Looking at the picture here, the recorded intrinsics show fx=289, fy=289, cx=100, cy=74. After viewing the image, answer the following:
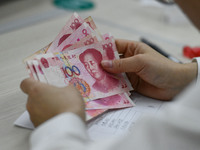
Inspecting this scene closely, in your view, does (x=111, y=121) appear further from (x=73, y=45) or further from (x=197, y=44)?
(x=197, y=44)

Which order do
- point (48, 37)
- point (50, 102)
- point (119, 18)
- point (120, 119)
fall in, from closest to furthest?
point (50, 102) < point (120, 119) < point (48, 37) < point (119, 18)

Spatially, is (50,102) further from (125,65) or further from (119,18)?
(119,18)

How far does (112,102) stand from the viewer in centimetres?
87

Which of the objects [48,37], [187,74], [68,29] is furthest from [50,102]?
[48,37]

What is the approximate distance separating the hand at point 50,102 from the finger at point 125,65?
21 centimetres

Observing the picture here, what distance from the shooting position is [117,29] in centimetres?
155

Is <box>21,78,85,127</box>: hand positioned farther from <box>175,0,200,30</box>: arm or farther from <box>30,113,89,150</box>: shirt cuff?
<box>175,0,200,30</box>: arm

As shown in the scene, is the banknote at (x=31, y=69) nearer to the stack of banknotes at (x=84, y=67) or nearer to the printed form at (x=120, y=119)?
the stack of banknotes at (x=84, y=67)

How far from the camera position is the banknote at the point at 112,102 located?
84 centimetres

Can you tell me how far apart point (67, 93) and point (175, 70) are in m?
0.37

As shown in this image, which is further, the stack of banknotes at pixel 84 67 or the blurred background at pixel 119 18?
the blurred background at pixel 119 18

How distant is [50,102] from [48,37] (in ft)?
2.51

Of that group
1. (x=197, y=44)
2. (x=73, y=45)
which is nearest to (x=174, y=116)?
(x=73, y=45)

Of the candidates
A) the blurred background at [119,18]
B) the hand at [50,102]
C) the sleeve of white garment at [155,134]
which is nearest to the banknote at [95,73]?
the hand at [50,102]
